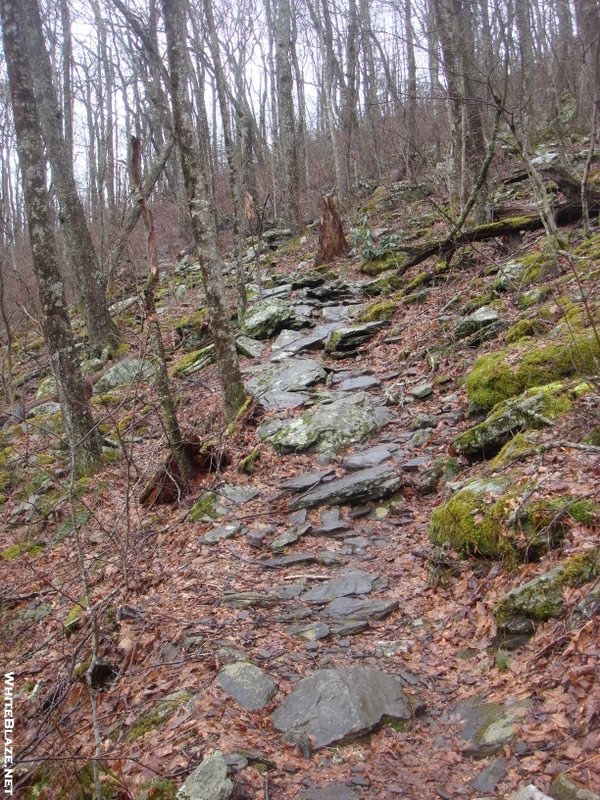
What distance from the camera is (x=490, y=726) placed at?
282cm

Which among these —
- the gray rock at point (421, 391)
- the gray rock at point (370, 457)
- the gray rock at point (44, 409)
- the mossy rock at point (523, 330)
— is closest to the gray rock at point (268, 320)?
the gray rock at point (44, 409)

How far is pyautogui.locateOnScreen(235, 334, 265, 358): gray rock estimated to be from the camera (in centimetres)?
1149

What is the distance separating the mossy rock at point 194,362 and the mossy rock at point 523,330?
21.1 feet

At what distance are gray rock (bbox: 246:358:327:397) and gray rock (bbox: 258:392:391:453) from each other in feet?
3.90

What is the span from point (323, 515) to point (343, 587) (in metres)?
1.44

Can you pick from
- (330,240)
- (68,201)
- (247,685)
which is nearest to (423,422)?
(247,685)

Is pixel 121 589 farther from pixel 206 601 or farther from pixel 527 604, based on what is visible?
pixel 527 604

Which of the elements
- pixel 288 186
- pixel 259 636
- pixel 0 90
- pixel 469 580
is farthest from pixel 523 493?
pixel 0 90

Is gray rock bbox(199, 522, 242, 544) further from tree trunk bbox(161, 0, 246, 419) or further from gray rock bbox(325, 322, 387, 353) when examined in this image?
gray rock bbox(325, 322, 387, 353)

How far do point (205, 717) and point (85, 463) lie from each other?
21.6 feet

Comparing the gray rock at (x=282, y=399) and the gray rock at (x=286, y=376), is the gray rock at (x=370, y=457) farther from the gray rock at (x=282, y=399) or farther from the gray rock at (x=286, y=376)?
the gray rock at (x=286, y=376)

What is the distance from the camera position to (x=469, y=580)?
4148mm

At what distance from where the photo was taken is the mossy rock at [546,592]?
10.5 ft

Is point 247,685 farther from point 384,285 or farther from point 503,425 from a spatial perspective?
point 384,285
